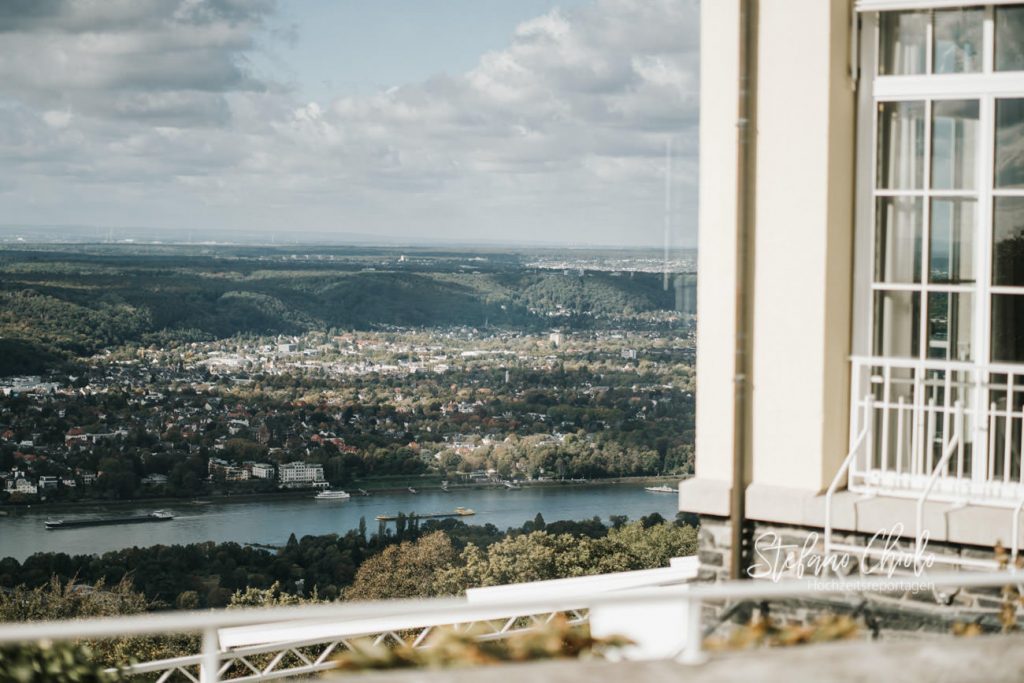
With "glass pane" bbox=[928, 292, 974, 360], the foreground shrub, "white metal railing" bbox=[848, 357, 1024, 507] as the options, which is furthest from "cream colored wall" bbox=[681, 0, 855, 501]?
the foreground shrub

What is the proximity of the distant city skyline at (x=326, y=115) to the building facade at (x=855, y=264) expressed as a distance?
47954 mm

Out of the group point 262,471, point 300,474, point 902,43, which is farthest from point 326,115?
point 902,43

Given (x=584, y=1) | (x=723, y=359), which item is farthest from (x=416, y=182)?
(x=723, y=359)

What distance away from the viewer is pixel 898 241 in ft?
18.1

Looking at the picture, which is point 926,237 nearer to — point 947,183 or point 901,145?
point 947,183

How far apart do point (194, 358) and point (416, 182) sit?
1411cm

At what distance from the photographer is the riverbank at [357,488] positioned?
42.2 metres

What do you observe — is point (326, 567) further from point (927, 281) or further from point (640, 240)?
point (927, 281)

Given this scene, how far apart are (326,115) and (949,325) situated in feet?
182

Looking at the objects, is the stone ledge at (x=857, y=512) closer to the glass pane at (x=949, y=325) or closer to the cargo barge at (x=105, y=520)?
the glass pane at (x=949, y=325)

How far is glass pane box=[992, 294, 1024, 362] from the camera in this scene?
534 cm

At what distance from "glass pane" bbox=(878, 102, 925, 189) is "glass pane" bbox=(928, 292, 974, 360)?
0.52 m

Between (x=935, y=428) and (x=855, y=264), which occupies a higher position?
(x=855, y=264)

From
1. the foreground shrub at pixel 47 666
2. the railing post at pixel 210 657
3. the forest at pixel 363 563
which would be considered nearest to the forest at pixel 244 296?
the forest at pixel 363 563
